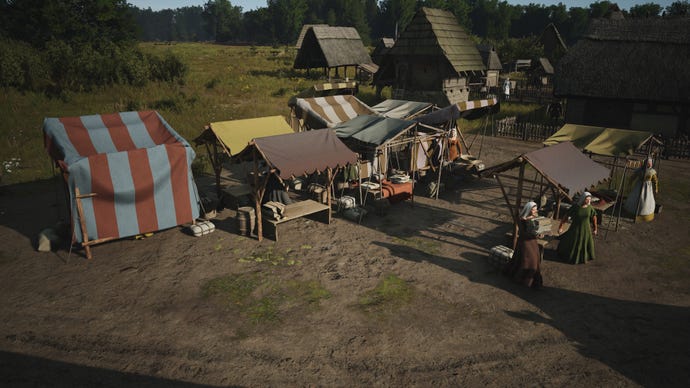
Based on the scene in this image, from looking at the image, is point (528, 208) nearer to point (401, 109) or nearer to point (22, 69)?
point (401, 109)

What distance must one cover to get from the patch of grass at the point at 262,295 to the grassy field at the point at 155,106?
12.2 m

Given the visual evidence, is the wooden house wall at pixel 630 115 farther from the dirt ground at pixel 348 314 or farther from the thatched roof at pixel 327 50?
the thatched roof at pixel 327 50

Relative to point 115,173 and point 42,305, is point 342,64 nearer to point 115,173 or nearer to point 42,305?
point 115,173

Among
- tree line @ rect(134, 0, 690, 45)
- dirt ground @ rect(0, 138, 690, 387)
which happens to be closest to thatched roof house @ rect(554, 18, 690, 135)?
dirt ground @ rect(0, 138, 690, 387)

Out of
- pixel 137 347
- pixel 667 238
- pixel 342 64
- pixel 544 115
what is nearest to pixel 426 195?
pixel 667 238

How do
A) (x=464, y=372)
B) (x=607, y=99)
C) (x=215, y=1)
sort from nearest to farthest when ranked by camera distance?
1. (x=464, y=372)
2. (x=607, y=99)
3. (x=215, y=1)

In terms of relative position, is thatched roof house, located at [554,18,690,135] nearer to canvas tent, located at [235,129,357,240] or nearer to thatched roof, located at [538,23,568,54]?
canvas tent, located at [235,129,357,240]

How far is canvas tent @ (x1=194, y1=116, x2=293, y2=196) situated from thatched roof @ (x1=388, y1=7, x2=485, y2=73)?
15287mm

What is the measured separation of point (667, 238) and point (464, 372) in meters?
8.42

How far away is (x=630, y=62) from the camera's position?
72.6 feet

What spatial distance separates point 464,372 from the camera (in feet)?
22.6

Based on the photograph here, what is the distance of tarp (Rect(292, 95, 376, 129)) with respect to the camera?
57.0 ft

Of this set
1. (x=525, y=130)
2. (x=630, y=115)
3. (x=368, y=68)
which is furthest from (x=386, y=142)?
(x=368, y=68)

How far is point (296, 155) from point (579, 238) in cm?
725
